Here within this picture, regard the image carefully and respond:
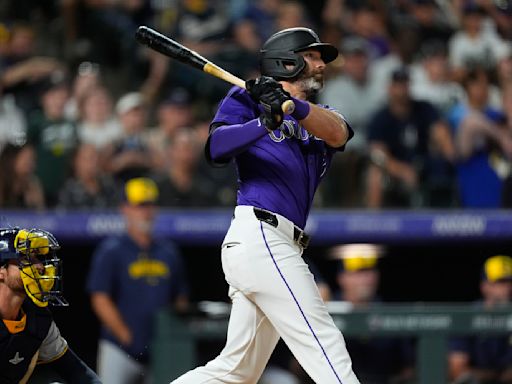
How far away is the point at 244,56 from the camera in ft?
28.8

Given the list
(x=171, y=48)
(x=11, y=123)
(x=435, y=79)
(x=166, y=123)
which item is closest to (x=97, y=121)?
(x=166, y=123)

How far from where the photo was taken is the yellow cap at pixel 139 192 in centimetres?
725

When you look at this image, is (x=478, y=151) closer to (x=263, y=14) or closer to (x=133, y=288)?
(x=263, y=14)

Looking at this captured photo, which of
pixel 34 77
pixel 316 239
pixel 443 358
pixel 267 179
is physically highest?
pixel 34 77

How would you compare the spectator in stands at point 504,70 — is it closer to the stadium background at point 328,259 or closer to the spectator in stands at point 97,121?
the stadium background at point 328,259

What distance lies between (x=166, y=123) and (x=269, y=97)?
4213 mm

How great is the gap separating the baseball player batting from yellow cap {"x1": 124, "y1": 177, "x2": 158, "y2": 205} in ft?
9.07

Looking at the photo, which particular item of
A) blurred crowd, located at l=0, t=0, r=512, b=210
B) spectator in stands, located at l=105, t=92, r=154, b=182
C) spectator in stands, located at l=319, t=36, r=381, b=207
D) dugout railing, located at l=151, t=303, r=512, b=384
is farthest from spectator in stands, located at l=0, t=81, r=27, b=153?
spectator in stands, located at l=319, t=36, r=381, b=207

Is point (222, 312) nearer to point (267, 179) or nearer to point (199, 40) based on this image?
point (267, 179)

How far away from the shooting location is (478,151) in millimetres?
8250

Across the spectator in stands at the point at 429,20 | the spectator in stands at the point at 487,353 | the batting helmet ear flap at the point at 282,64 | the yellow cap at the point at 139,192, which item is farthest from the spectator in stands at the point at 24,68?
the batting helmet ear flap at the point at 282,64

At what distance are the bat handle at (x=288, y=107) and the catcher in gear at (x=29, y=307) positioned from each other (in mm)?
932

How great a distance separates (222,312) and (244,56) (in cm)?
266

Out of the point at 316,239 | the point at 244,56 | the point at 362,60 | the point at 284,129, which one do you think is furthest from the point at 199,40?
the point at 284,129
